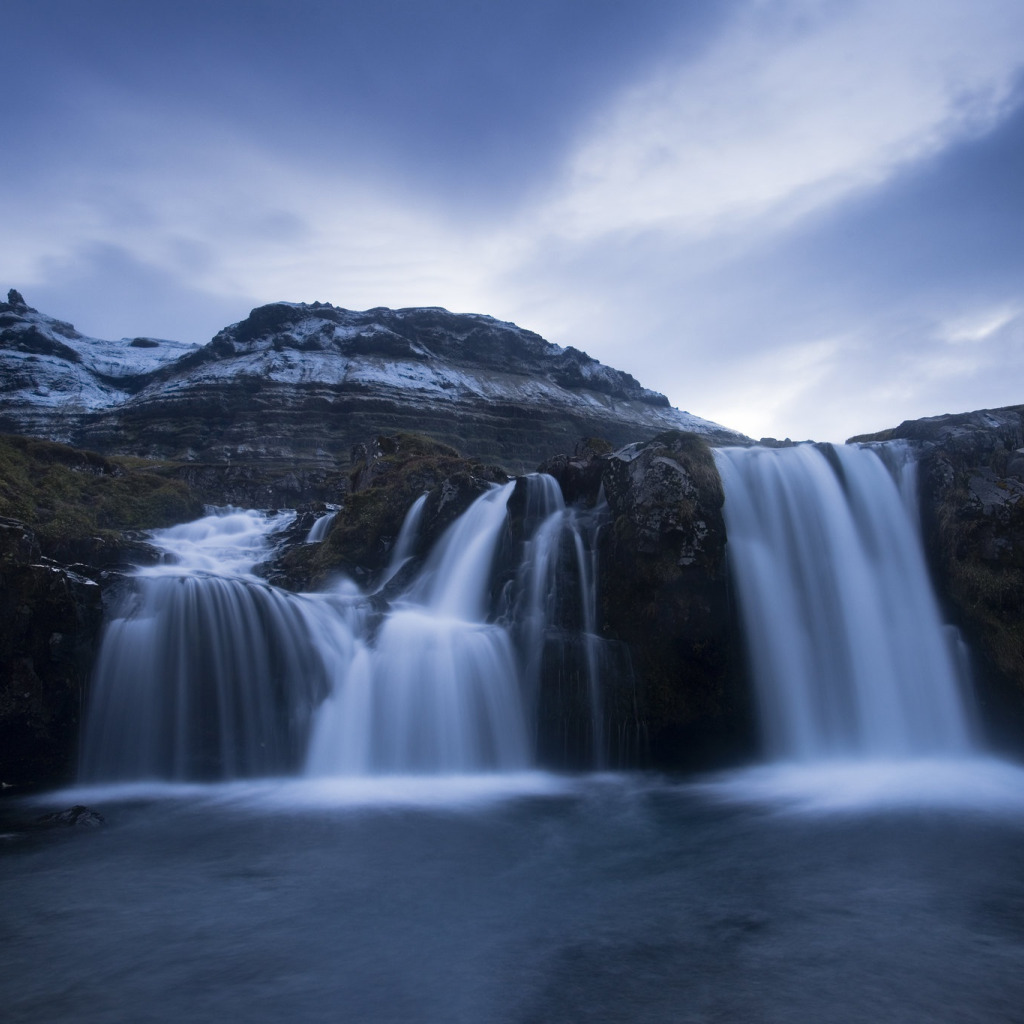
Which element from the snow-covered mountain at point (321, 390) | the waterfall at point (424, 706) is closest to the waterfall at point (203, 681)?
the waterfall at point (424, 706)

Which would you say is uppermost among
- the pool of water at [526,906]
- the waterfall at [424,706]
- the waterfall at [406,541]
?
the waterfall at [406,541]

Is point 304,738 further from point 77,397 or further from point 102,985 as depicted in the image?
point 77,397

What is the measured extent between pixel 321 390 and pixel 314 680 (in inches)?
2721

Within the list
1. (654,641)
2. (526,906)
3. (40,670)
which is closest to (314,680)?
(40,670)

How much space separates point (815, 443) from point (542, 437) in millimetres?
59939

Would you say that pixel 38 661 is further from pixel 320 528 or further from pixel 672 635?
pixel 320 528

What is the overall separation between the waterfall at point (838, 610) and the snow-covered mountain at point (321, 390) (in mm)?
51736

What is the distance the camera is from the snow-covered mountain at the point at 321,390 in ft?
239

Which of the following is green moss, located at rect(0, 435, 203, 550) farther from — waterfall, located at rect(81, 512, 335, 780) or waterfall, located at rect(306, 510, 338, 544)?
waterfall, located at rect(81, 512, 335, 780)

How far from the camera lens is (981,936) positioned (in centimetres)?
667

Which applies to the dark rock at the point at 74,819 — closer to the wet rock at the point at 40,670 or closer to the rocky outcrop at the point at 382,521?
the wet rock at the point at 40,670

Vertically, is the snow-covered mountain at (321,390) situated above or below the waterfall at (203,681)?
above

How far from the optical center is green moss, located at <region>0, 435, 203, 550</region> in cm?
2283

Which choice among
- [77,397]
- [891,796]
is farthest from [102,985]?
[77,397]
